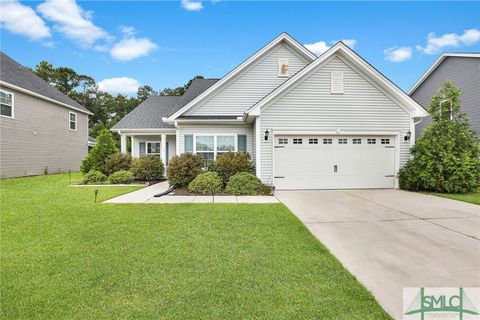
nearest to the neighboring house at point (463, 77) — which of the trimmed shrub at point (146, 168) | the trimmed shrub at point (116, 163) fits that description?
the trimmed shrub at point (146, 168)

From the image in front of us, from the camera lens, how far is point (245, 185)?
10.0 m

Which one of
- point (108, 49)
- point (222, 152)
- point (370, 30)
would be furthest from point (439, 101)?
point (108, 49)

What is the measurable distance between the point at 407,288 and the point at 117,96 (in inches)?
2006

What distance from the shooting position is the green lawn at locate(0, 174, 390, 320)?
2.60 metres

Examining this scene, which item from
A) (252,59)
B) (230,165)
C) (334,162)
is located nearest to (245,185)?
(230,165)

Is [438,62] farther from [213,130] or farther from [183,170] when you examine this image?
[183,170]

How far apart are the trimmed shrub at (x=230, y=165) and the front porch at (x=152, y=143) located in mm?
5682

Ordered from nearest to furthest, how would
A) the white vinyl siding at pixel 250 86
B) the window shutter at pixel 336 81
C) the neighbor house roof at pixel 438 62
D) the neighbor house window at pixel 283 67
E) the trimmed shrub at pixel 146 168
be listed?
the window shutter at pixel 336 81 < the white vinyl siding at pixel 250 86 < the neighbor house window at pixel 283 67 < the trimmed shrub at pixel 146 168 < the neighbor house roof at pixel 438 62

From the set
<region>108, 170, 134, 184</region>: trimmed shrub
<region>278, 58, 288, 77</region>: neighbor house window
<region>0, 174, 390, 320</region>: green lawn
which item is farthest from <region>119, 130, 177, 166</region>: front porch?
<region>0, 174, 390, 320</region>: green lawn

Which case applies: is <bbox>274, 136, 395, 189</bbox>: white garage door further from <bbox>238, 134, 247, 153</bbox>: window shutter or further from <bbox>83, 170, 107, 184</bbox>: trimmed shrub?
<bbox>83, 170, 107, 184</bbox>: trimmed shrub

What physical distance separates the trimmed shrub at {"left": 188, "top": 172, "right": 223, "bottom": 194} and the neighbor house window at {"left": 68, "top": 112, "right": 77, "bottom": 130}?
16346 mm

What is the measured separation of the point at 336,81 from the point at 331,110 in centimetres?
123

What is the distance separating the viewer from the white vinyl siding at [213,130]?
12586 millimetres

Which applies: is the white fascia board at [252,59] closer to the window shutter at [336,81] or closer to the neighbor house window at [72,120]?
the window shutter at [336,81]
